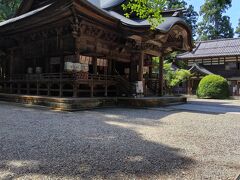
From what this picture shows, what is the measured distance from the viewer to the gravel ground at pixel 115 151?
3557 millimetres

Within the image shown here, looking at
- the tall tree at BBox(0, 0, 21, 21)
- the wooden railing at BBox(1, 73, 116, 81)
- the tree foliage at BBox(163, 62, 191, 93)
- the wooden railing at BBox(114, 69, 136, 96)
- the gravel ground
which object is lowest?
the gravel ground

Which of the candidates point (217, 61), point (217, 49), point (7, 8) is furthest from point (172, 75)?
point (7, 8)

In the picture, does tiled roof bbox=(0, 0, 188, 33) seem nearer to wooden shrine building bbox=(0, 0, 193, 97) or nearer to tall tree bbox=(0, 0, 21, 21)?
wooden shrine building bbox=(0, 0, 193, 97)

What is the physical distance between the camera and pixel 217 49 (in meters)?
36.2

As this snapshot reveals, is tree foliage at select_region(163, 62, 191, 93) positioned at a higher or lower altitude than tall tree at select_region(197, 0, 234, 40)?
lower

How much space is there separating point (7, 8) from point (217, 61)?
29130 millimetres

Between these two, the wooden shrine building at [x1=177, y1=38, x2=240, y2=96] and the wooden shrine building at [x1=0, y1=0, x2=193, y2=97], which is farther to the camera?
the wooden shrine building at [x1=177, y1=38, x2=240, y2=96]

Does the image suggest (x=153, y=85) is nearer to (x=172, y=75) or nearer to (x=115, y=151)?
(x=172, y=75)

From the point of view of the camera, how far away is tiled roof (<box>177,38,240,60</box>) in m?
34.2

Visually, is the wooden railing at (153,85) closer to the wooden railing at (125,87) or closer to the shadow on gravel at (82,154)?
the wooden railing at (125,87)

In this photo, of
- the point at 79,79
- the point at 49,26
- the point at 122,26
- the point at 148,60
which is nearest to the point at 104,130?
the point at 79,79

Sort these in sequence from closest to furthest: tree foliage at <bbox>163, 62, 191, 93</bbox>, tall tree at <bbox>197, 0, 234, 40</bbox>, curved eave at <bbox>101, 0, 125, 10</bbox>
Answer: curved eave at <bbox>101, 0, 125, 10</bbox> → tree foliage at <bbox>163, 62, 191, 93</bbox> → tall tree at <bbox>197, 0, 234, 40</bbox>

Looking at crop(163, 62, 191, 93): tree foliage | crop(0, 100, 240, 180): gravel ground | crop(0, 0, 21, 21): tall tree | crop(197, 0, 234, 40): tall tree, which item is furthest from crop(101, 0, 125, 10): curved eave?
crop(197, 0, 234, 40): tall tree

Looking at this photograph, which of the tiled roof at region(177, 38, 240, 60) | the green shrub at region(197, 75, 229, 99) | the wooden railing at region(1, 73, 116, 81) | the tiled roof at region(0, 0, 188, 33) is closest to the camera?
the wooden railing at region(1, 73, 116, 81)
